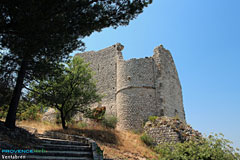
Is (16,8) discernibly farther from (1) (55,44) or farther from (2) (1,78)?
(2) (1,78)

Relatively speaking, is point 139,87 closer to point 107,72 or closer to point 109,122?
point 109,122

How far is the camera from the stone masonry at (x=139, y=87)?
15.4 meters

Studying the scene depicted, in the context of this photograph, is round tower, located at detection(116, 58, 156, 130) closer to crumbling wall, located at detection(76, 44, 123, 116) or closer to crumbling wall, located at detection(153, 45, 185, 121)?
crumbling wall, located at detection(153, 45, 185, 121)

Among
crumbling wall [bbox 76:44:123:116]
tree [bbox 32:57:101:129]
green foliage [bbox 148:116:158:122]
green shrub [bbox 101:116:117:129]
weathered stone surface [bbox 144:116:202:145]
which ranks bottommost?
weathered stone surface [bbox 144:116:202:145]

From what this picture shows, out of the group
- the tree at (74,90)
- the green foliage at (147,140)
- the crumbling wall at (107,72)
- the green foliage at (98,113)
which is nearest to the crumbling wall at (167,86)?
the green foliage at (147,140)

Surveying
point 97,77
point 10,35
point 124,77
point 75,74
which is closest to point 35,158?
point 10,35

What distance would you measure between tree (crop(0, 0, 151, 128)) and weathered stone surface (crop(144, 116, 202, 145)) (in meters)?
8.37

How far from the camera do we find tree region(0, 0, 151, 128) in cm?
586

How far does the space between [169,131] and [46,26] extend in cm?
1009

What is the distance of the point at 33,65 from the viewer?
7.78 metres

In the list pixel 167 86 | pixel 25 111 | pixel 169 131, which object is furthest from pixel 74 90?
pixel 167 86

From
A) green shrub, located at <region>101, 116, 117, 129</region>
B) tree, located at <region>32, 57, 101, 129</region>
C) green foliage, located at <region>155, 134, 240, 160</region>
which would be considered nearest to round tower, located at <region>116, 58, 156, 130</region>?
green shrub, located at <region>101, 116, 117, 129</region>

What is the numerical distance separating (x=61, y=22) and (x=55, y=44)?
0.75m

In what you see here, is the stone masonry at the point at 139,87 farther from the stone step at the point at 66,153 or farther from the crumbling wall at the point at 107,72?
the stone step at the point at 66,153
